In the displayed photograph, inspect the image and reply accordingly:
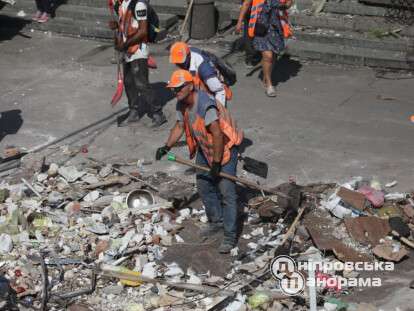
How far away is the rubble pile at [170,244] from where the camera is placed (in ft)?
23.9

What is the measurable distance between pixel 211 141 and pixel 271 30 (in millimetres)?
4576

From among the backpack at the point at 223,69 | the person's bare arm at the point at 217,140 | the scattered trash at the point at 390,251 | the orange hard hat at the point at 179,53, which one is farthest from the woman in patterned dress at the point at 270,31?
the scattered trash at the point at 390,251

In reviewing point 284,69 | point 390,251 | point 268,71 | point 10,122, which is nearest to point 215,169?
point 390,251

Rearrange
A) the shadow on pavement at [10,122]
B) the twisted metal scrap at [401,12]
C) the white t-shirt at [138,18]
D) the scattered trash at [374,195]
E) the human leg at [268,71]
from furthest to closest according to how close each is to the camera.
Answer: the twisted metal scrap at [401,12] < the human leg at [268,71] < the shadow on pavement at [10,122] < the white t-shirt at [138,18] < the scattered trash at [374,195]

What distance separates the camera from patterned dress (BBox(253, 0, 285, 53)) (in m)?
11.5

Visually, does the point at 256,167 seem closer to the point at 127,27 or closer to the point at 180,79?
the point at 180,79

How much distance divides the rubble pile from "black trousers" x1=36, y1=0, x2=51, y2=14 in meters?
7.75

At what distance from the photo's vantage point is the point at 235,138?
7.65m

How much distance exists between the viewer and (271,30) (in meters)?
11.7

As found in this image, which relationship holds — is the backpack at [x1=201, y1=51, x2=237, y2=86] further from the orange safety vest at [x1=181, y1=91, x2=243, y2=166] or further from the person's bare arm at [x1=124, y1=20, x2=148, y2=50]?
the person's bare arm at [x1=124, y1=20, x2=148, y2=50]

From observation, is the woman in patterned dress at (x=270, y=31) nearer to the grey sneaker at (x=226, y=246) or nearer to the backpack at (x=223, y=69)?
the backpack at (x=223, y=69)

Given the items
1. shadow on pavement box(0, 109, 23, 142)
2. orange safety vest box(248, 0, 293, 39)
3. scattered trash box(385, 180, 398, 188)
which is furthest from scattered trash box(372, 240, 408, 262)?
shadow on pavement box(0, 109, 23, 142)

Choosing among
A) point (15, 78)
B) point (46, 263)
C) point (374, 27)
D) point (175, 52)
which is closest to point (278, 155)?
point (175, 52)

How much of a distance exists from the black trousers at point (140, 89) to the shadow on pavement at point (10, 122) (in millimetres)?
1782
